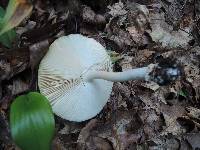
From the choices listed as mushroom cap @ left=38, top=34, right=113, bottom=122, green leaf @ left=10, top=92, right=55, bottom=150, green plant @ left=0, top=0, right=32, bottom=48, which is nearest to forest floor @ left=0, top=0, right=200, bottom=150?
mushroom cap @ left=38, top=34, right=113, bottom=122

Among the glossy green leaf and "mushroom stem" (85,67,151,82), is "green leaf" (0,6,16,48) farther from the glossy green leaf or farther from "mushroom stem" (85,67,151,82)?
"mushroom stem" (85,67,151,82)

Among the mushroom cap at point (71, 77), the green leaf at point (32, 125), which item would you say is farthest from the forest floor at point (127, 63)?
the green leaf at point (32, 125)

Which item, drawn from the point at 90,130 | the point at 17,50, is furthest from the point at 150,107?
the point at 17,50

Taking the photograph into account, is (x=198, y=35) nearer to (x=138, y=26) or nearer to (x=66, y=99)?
(x=138, y=26)

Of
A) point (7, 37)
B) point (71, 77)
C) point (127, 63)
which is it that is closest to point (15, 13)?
point (7, 37)

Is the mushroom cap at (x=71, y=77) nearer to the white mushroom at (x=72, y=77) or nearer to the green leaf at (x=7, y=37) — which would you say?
the white mushroom at (x=72, y=77)

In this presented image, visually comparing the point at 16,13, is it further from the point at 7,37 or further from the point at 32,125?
the point at 32,125
